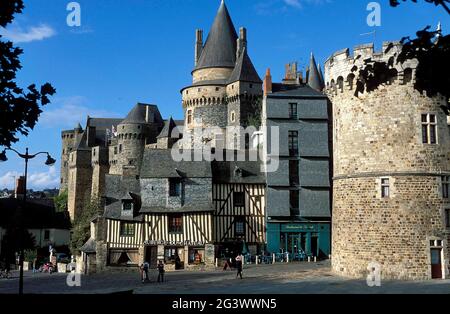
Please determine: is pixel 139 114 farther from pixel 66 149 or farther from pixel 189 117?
pixel 66 149

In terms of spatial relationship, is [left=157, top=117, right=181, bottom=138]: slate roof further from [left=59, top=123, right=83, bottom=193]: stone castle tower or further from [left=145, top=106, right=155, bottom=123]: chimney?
[left=59, top=123, right=83, bottom=193]: stone castle tower

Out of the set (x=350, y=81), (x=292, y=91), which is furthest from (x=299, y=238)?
(x=350, y=81)

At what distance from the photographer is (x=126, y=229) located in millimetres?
31094

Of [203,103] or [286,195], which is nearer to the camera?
[286,195]

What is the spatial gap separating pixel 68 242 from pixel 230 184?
89.0 feet

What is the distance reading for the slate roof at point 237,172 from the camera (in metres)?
32.2

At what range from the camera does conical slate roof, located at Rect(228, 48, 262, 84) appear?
47291 mm

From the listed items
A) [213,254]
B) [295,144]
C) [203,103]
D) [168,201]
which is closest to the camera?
[213,254]

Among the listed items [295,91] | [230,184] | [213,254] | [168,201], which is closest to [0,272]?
[168,201]

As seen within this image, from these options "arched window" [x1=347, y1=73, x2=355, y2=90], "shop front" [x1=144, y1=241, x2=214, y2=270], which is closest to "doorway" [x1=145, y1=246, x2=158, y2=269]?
"shop front" [x1=144, y1=241, x2=214, y2=270]

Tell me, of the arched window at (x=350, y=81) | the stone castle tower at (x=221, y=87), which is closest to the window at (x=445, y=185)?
the arched window at (x=350, y=81)

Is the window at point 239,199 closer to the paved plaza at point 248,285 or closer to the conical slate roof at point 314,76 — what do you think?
the paved plaza at point 248,285

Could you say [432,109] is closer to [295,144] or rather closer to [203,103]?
[295,144]

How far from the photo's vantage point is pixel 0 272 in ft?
98.3
